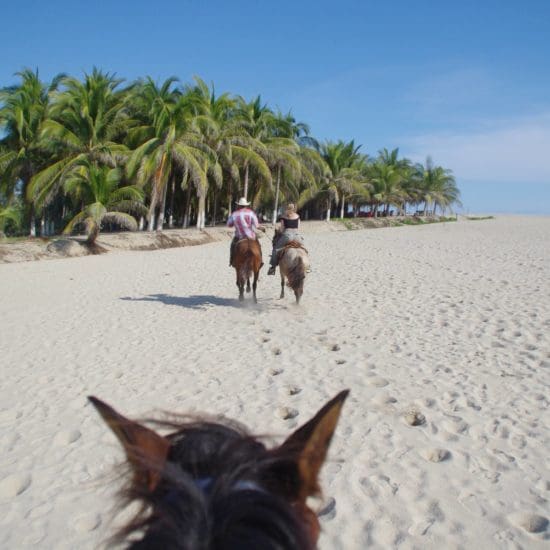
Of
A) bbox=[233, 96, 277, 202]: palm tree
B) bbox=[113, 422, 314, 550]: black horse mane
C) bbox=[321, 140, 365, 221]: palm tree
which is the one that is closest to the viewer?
bbox=[113, 422, 314, 550]: black horse mane

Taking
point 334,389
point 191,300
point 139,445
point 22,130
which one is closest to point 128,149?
point 22,130

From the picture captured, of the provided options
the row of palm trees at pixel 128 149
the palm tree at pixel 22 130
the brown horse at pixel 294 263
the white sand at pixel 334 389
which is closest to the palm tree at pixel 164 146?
the row of palm trees at pixel 128 149

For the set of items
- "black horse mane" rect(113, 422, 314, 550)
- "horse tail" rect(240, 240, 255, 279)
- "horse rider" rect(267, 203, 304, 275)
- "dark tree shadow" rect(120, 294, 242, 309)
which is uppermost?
"horse rider" rect(267, 203, 304, 275)

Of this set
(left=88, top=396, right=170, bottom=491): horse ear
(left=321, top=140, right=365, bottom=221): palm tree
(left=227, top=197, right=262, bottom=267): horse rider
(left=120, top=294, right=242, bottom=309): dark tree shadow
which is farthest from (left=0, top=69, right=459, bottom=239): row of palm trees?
(left=88, top=396, right=170, bottom=491): horse ear

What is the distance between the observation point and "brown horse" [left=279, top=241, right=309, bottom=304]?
9008 millimetres

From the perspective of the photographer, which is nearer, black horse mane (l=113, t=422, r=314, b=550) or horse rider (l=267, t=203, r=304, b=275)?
black horse mane (l=113, t=422, r=314, b=550)

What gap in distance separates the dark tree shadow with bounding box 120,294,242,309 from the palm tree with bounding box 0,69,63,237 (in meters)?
19.4

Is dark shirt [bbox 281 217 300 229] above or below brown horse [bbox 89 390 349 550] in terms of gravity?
above

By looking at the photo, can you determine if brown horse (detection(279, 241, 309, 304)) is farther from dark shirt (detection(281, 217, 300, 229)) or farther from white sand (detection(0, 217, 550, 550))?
white sand (detection(0, 217, 550, 550))

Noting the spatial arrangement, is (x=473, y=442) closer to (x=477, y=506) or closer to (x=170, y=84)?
(x=477, y=506)

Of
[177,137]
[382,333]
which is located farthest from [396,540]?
[177,137]

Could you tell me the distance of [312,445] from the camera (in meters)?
1.11

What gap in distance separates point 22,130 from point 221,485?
31437 mm

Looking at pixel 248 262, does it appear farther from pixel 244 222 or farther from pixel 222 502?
pixel 222 502
